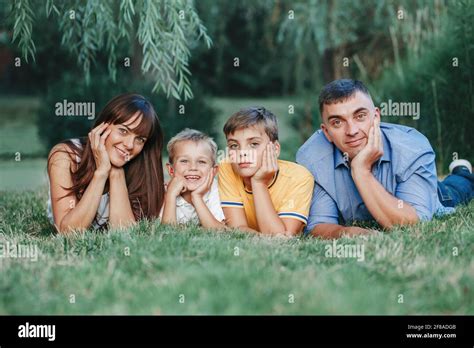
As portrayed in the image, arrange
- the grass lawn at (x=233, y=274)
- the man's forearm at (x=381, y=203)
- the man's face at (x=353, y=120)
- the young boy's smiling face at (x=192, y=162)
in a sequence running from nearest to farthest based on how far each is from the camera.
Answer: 1. the grass lawn at (x=233, y=274)
2. the man's forearm at (x=381, y=203)
3. the man's face at (x=353, y=120)
4. the young boy's smiling face at (x=192, y=162)

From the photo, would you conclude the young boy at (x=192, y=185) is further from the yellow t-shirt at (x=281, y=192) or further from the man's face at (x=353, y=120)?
the man's face at (x=353, y=120)

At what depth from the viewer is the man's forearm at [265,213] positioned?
4273mm

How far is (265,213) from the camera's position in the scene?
14.0ft

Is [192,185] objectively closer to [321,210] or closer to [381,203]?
[321,210]

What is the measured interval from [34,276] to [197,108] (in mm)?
8094

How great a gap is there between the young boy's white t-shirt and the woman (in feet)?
0.47

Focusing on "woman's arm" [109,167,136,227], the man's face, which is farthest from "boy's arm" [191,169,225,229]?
the man's face

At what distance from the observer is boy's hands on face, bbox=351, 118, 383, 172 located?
4.23m

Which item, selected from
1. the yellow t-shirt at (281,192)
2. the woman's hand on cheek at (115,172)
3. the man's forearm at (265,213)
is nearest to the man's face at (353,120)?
the yellow t-shirt at (281,192)

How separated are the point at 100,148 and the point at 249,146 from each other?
91 centimetres

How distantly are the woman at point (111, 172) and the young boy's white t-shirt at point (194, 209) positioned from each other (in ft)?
0.47

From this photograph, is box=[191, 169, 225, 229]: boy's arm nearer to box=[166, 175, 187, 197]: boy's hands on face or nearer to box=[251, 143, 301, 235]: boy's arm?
box=[166, 175, 187, 197]: boy's hands on face

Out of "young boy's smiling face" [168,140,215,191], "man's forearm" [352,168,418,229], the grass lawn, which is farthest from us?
"young boy's smiling face" [168,140,215,191]

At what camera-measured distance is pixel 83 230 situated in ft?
13.4
